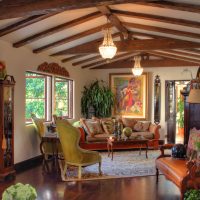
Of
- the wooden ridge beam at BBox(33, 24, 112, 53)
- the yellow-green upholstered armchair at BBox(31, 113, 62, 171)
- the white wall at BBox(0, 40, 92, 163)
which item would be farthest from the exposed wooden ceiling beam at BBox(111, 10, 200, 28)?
the yellow-green upholstered armchair at BBox(31, 113, 62, 171)

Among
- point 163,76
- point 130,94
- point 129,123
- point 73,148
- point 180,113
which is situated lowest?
point 73,148

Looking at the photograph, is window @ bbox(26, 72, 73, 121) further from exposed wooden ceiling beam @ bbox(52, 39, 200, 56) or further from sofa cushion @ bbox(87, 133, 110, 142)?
sofa cushion @ bbox(87, 133, 110, 142)

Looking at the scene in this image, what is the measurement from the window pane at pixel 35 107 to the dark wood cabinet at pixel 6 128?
1680mm

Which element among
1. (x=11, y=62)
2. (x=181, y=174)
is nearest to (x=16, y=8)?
(x=11, y=62)

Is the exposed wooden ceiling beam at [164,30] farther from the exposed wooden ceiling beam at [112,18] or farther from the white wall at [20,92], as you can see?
the white wall at [20,92]

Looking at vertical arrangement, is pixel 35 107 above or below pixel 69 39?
below

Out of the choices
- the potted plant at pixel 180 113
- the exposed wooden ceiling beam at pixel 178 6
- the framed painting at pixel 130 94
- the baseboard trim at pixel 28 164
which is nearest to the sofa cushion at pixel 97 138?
the baseboard trim at pixel 28 164

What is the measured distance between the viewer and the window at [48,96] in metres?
7.64

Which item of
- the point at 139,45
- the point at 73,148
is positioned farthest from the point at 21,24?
the point at 139,45

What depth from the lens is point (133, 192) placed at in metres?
4.89

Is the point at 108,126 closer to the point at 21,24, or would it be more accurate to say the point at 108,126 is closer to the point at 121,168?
the point at 121,168

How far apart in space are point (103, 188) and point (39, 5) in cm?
308

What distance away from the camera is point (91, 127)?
344 inches

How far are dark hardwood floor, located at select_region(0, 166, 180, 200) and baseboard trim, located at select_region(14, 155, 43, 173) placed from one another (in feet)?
1.86
